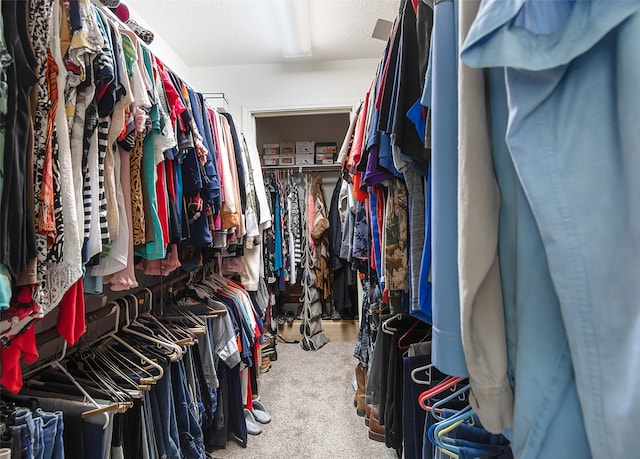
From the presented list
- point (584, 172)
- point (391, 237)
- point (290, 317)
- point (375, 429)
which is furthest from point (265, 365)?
point (584, 172)

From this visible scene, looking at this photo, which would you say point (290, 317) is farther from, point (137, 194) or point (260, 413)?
point (137, 194)

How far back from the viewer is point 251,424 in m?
1.95

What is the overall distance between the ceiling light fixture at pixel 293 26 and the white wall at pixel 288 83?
264 millimetres

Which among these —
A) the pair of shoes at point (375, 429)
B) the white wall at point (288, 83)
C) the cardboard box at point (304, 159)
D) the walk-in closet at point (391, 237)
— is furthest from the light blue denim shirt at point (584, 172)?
the cardboard box at point (304, 159)

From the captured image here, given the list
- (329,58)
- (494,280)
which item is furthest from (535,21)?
(329,58)

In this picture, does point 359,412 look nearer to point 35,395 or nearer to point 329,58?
point 35,395

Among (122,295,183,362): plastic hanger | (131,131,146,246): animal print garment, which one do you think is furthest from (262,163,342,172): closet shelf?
(131,131,146,246): animal print garment

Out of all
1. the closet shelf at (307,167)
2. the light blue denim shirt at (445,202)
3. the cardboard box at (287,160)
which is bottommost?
the light blue denim shirt at (445,202)

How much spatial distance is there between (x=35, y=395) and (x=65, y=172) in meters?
0.66

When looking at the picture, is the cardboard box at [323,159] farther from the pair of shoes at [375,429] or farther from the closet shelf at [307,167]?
the pair of shoes at [375,429]

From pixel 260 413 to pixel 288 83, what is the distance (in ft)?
7.89

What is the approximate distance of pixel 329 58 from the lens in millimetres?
2719

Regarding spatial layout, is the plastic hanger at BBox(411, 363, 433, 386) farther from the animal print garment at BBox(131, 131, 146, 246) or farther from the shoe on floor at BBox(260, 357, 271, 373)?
the shoe on floor at BBox(260, 357, 271, 373)

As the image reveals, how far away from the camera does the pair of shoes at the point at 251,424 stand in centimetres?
191
